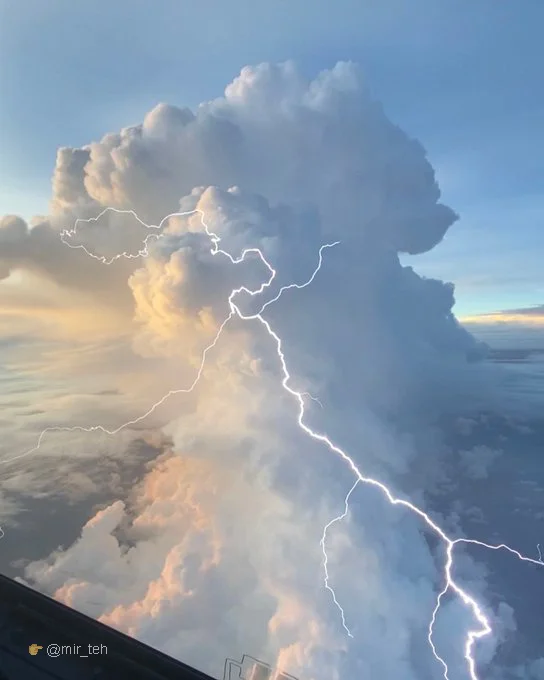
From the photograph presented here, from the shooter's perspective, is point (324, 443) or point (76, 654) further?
point (324, 443)

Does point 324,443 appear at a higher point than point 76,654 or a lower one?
higher

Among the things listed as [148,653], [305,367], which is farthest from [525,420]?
[148,653]

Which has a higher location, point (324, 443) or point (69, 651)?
point (324, 443)

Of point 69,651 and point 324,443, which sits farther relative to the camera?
point 324,443

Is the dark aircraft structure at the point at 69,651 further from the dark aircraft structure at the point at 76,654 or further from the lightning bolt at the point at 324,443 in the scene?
the lightning bolt at the point at 324,443

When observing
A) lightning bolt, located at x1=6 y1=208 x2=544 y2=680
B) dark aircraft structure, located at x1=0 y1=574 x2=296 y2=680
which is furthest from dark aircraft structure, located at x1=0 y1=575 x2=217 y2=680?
lightning bolt, located at x1=6 y1=208 x2=544 y2=680

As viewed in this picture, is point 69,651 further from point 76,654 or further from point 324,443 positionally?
point 324,443

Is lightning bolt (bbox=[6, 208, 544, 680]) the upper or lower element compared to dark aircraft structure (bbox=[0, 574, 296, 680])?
upper

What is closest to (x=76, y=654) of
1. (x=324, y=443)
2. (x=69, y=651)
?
(x=69, y=651)

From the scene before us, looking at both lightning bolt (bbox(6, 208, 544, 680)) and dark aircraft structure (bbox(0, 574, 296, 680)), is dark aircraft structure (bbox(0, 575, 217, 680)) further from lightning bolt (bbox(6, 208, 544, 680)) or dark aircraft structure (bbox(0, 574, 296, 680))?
lightning bolt (bbox(6, 208, 544, 680))

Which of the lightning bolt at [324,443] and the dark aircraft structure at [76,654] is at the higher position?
the lightning bolt at [324,443]

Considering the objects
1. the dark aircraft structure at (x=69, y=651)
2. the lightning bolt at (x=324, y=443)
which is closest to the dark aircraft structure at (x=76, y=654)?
the dark aircraft structure at (x=69, y=651)
